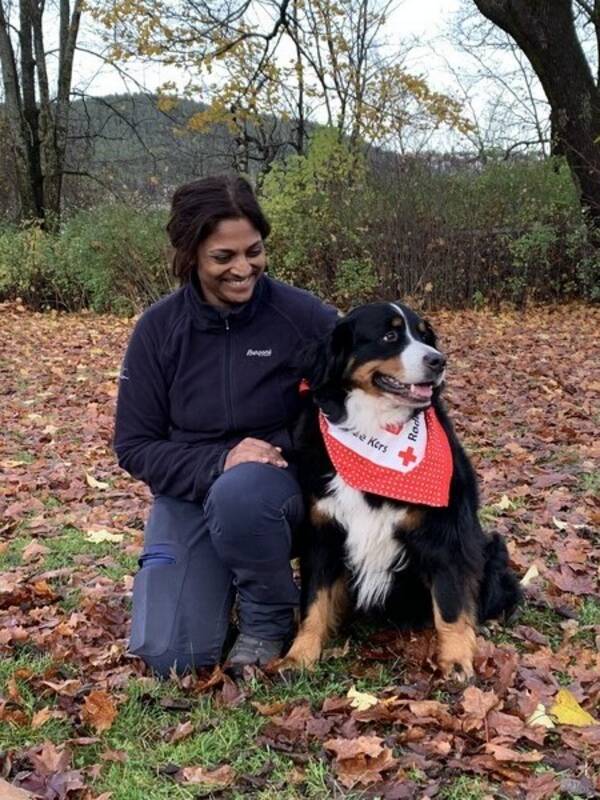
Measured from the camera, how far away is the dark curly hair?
327 cm

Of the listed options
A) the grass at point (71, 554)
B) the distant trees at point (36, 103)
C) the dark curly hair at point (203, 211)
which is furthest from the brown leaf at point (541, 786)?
the distant trees at point (36, 103)

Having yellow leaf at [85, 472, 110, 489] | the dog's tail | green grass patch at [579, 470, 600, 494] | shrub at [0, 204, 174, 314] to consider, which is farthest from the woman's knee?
shrub at [0, 204, 174, 314]

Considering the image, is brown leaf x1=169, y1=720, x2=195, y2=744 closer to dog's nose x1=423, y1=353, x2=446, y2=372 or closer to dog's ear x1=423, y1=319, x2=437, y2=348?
dog's nose x1=423, y1=353, x2=446, y2=372

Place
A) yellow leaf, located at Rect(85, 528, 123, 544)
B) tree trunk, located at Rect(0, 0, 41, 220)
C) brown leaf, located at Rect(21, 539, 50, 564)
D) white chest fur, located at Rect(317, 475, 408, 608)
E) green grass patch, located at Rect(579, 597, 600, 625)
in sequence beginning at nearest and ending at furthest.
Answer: white chest fur, located at Rect(317, 475, 408, 608)
green grass patch, located at Rect(579, 597, 600, 625)
brown leaf, located at Rect(21, 539, 50, 564)
yellow leaf, located at Rect(85, 528, 123, 544)
tree trunk, located at Rect(0, 0, 41, 220)

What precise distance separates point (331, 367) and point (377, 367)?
6.7 inches

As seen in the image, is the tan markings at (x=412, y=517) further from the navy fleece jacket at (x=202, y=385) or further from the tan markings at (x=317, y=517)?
the navy fleece jacket at (x=202, y=385)

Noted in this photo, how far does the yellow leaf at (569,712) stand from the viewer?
266 cm

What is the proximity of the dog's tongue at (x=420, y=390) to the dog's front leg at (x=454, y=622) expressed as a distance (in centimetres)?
65

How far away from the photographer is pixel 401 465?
3055mm

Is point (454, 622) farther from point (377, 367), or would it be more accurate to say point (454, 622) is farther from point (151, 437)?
point (151, 437)

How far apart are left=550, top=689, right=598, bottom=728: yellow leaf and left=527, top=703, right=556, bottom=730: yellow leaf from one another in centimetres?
4

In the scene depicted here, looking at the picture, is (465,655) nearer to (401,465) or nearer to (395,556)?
(395,556)

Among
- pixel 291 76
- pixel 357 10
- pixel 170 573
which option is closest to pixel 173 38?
pixel 291 76

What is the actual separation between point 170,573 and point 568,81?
12725 mm
